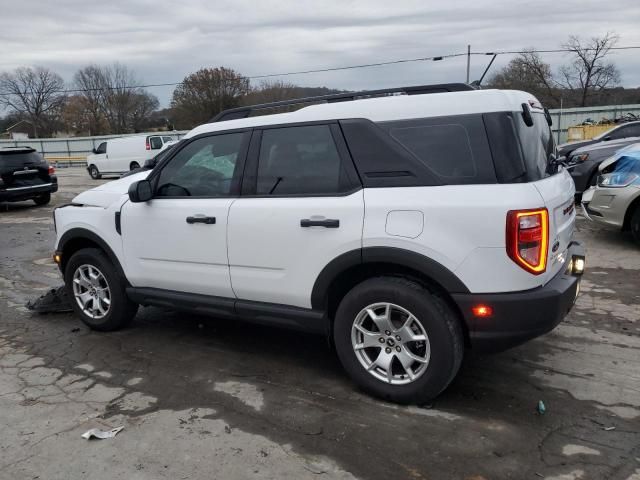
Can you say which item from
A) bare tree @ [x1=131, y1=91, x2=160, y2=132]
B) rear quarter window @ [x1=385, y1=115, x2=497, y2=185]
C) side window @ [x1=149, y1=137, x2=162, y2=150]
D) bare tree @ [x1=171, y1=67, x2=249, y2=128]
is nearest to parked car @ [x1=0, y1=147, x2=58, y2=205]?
side window @ [x1=149, y1=137, x2=162, y2=150]

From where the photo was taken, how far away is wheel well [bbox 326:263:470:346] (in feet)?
10.7

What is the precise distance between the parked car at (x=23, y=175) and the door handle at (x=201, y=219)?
12111 mm

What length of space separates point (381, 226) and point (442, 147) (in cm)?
59

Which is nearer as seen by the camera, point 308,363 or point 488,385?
point 488,385

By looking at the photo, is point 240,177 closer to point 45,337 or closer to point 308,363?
point 308,363

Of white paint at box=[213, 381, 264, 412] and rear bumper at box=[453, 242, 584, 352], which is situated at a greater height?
rear bumper at box=[453, 242, 584, 352]

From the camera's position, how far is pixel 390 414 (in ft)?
10.9

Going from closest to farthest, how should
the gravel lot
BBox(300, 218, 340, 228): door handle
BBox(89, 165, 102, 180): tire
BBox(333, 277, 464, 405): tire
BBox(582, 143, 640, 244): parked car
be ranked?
the gravel lot
BBox(333, 277, 464, 405): tire
BBox(300, 218, 340, 228): door handle
BBox(582, 143, 640, 244): parked car
BBox(89, 165, 102, 180): tire

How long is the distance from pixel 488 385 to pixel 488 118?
1.80 m

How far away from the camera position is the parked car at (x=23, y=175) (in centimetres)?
1390

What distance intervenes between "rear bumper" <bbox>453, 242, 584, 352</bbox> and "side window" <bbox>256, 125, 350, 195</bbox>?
1.10 meters

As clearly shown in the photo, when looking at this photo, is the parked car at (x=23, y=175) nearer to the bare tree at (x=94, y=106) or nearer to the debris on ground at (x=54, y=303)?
the debris on ground at (x=54, y=303)

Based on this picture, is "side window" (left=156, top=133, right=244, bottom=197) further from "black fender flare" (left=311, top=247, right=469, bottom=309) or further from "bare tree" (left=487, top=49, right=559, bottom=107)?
"bare tree" (left=487, top=49, right=559, bottom=107)

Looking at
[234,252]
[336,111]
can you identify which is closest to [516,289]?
[336,111]
